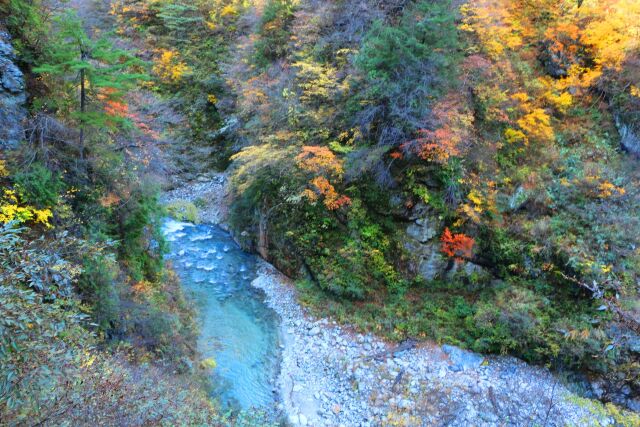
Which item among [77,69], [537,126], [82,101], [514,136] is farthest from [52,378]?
[537,126]

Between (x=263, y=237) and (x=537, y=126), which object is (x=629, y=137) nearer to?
(x=537, y=126)

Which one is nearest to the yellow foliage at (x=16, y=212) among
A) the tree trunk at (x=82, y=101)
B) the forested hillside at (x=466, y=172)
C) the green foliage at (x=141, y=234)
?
the tree trunk at (x=82, y=101)

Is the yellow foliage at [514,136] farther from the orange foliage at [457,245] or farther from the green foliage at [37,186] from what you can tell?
the green foliage at [37,186]

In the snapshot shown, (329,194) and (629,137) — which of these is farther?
(329,194)

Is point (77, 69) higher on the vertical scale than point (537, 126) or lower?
lower

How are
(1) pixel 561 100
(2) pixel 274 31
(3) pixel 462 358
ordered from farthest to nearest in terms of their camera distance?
(2) pixel 274 31 < (1) pixel 561 100 < (3) pixel 462 358

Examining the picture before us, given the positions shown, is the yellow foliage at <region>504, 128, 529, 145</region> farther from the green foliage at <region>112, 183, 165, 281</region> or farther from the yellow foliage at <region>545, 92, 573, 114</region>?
the green foliage at <region>112, 183, 165, 281</region>
